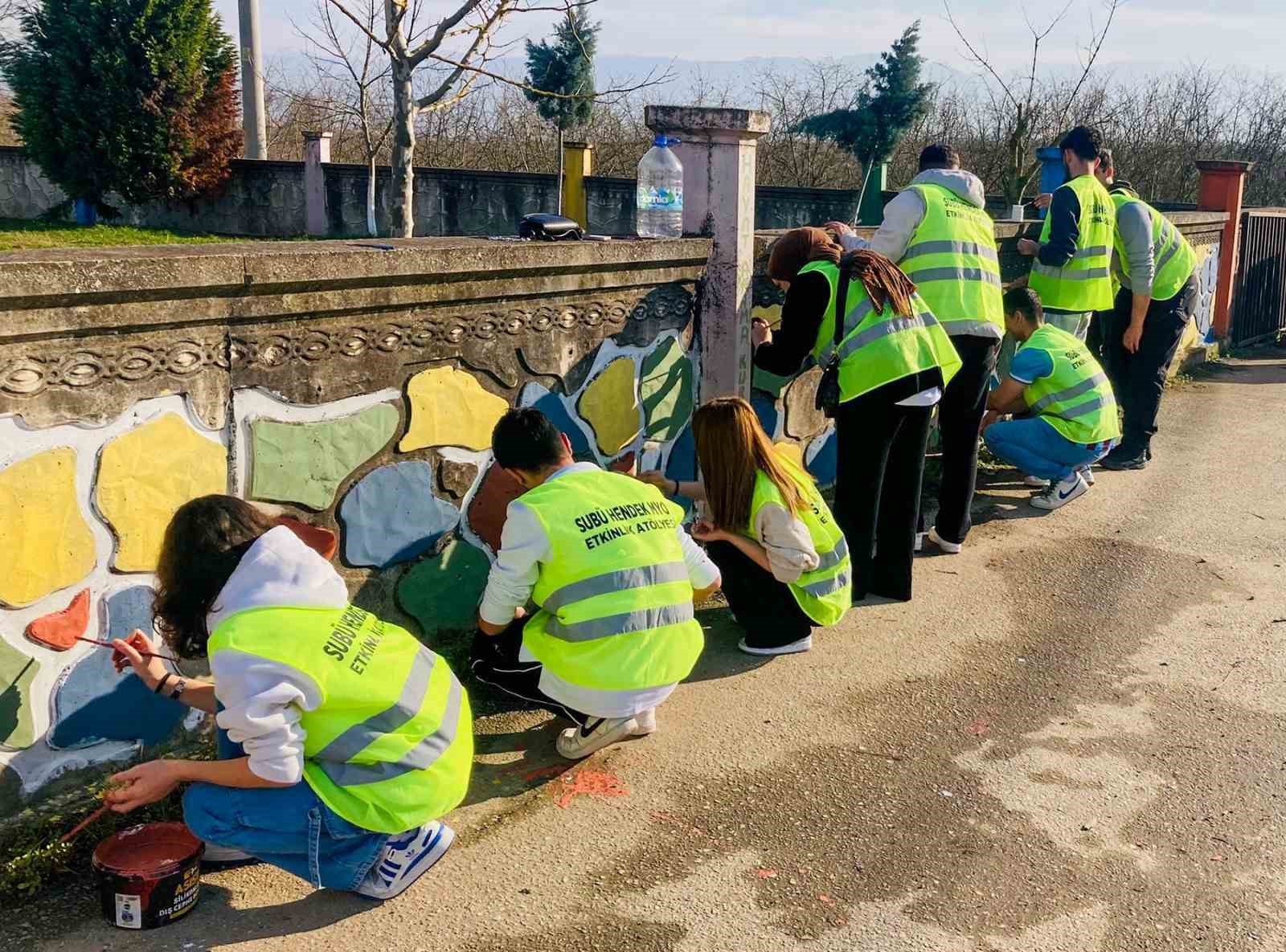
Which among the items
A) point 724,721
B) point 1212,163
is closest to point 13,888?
point 724,721

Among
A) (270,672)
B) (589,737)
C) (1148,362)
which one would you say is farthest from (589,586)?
(1148,362)

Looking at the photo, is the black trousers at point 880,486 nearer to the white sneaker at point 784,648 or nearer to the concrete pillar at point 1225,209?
the white sneaker at point 784,648

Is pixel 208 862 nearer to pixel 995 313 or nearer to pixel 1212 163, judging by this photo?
pixel 995 313

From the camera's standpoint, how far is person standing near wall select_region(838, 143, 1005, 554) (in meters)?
5.78

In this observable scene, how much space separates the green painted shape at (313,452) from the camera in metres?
3.96

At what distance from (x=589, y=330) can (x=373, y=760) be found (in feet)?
7.94

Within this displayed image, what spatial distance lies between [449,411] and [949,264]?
250 cm

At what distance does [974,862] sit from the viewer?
361 centimetres

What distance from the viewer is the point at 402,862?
3.36 meters

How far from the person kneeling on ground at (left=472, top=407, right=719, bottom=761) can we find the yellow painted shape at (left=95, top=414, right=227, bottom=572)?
0.91m

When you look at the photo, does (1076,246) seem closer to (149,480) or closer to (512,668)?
(512,668)

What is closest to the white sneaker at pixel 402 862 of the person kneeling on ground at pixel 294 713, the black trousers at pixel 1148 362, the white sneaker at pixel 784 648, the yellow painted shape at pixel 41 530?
the person kneeling on ground at pixel 294 713

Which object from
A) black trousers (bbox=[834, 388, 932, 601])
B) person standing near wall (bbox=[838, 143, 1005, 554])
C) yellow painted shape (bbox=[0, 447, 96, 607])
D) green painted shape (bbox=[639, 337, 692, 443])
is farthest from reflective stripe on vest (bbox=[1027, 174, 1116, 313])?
yellow painted shape (bbox=[0, 447, 96, 607])

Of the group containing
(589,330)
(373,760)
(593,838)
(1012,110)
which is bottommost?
(593,838)
